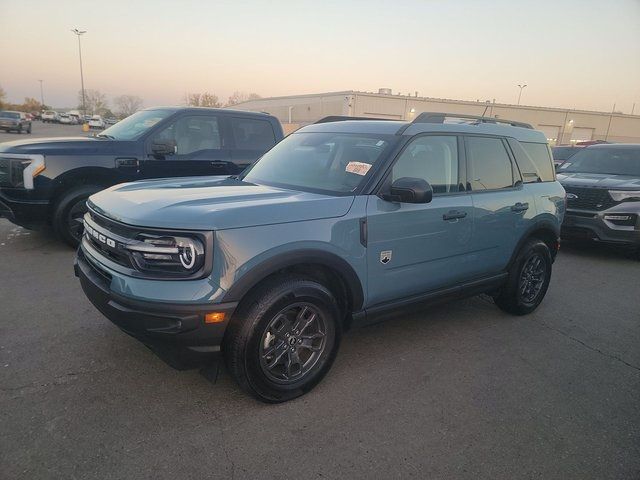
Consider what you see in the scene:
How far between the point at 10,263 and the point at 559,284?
6830 mm

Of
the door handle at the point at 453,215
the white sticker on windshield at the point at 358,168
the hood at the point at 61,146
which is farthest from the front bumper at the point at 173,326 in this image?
the hood at the point at 61,146


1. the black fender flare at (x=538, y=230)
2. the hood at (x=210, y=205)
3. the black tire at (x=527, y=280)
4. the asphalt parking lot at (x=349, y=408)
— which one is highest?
the hood at (x=210, y=205)

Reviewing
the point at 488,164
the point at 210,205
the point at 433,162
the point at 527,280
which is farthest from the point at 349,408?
the point at 527,280

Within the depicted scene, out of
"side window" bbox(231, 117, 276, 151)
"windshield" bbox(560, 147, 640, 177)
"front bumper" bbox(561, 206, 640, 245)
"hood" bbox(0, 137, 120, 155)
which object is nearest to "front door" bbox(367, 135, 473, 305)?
"side window" bbox(231, 117, 276, 151)

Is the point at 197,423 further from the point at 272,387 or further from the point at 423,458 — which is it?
the point at 423,458

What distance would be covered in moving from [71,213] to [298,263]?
166 inches

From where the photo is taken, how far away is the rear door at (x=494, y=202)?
3719 mm

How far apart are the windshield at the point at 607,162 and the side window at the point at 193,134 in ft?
22.0

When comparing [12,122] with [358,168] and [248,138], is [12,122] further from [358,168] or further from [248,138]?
[358,168]

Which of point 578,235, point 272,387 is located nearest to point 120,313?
point 272,387

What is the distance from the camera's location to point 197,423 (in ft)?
8.26

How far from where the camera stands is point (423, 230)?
3.24 m

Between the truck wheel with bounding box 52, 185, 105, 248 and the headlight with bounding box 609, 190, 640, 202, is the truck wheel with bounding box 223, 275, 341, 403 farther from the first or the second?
the headlight with bounding box 609, 190, 640, 202

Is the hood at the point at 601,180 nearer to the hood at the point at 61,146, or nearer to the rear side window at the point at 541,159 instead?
the rear side window at the point at 541,159
